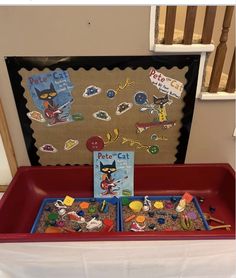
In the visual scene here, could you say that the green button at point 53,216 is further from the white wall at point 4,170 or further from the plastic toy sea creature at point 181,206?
the plastic toy sea creature at point 181,206

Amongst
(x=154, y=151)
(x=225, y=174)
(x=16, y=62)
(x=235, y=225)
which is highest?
(x=16, y=62)

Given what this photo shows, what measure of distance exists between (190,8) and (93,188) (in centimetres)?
73

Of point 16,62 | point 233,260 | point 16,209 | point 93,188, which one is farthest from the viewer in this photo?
point 93,188

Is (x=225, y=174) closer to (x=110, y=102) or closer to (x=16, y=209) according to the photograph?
(x=110, y=102)

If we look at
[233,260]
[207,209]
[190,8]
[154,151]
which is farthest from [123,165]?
[190,8]

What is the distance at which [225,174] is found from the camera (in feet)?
3.29

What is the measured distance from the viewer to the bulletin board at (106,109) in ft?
2.76

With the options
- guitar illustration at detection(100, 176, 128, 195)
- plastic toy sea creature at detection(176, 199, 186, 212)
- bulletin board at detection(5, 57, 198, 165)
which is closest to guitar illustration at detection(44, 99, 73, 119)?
bulletin board at detection(5, 57, 198, 165)

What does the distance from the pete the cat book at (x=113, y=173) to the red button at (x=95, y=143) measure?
0.02 m

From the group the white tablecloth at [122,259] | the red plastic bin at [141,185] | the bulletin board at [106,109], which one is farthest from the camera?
the red plastic bin at [141,185]

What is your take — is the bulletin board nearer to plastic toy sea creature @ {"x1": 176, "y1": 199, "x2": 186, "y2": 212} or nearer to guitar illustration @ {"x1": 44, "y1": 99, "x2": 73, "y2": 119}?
guitar illustration @ {"x1": 44, "y1": 99, "x2": 73, "y2": 119}

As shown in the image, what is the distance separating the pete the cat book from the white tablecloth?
33 centimetres

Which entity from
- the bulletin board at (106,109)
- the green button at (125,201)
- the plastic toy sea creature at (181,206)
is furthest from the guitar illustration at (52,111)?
the plastic toy sea creature at (181,206)

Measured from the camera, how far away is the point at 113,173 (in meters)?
0.99
